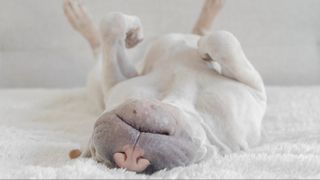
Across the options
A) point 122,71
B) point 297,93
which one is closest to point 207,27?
point 297,93

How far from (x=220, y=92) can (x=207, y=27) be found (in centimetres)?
52

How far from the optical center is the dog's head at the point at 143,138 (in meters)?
Answer: 0.77

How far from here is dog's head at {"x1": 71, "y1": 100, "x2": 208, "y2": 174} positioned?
2.53 feet

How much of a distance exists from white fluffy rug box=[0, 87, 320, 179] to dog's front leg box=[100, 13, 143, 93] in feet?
0.42

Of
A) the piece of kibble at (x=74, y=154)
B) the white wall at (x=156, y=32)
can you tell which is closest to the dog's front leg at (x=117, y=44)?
the piece of kibble at (x=74, y=154)

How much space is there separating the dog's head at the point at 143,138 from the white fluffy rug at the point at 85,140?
2cm

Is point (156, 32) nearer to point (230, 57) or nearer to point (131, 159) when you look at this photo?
point (230, 57)

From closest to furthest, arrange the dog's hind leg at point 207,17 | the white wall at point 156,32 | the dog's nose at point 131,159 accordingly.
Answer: the dog's nose at point 131,159, the dog's hind leg at point 207,17, the white wall at point 156,32

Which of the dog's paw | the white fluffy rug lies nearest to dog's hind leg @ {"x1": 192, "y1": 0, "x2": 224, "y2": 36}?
the white fluffy rug

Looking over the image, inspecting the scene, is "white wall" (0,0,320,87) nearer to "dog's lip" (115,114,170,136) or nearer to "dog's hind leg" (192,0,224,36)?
"dog's hind leg" (192,0,224,36)

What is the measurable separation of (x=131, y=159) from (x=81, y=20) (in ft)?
2.74

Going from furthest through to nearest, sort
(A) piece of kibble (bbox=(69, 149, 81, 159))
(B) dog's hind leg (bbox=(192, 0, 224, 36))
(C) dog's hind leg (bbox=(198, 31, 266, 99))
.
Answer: (B) dog's hind leg (bbox=(192, 0, 224, 36)) < (C) dog's hind leg (bbox=(198, 31, 266, 99)) < (A) piece of kibble (bbox=(69, 149, 81, 159))

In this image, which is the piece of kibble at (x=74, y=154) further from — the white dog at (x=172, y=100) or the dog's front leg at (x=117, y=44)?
the dog's front leg at (x=117, y=44)

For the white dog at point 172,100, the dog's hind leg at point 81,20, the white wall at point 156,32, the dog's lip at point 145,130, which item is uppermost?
the dog's lip at point 145,130
